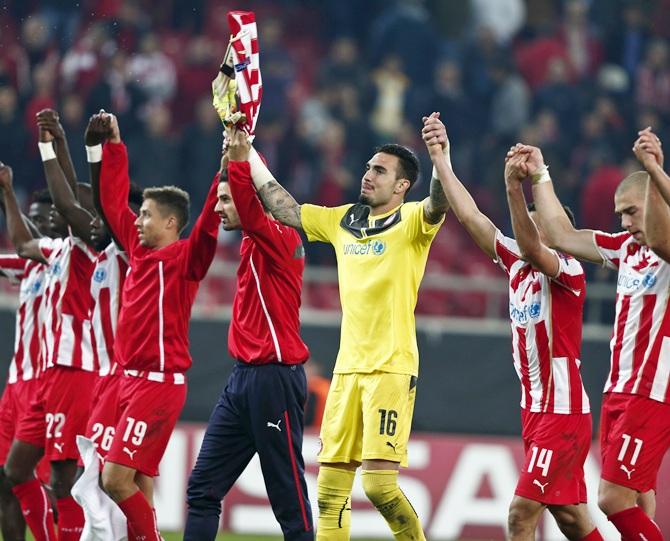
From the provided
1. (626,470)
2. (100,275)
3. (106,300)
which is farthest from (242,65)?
(626,470)

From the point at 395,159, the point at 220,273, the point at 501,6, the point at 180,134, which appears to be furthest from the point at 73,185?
the point at 501,6

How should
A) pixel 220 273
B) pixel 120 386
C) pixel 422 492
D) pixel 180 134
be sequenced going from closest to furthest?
pixel 120 386 < pixel 422 492 < pixel 220 273 < pixel 180 134

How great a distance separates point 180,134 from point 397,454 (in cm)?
889

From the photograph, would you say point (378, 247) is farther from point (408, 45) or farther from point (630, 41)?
point (630, 41)

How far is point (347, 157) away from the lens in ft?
54.9

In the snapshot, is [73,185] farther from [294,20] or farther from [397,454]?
[294,20]

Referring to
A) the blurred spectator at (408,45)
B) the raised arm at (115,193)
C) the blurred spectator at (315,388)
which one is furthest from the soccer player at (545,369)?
the blurred spectator at (408,45)

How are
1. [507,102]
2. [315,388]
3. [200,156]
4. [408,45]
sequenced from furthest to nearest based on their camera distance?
[408,45] < [507,102] < [200,156] < [315,388]

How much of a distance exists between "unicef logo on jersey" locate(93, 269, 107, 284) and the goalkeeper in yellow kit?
1553 millimetres

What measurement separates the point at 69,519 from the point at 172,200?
2151 millimetres

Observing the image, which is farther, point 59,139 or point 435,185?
point 59,139

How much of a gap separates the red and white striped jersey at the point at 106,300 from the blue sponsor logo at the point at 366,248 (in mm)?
1670

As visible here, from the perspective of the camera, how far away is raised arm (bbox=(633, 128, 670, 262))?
705 centimetres

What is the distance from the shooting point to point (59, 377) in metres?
9.51
